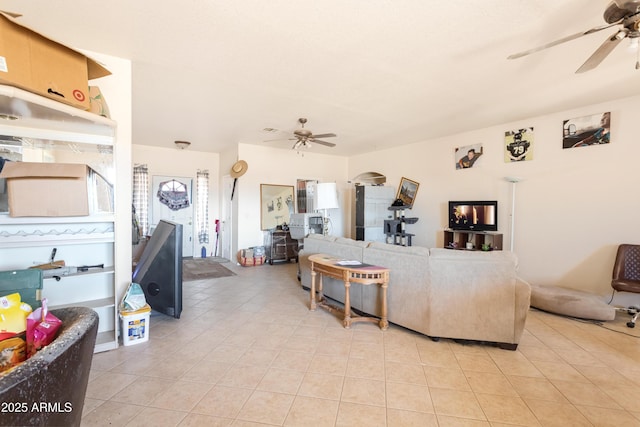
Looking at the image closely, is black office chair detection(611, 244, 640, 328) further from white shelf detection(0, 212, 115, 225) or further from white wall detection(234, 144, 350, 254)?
white shelf detection(0, 212, 115, 225)

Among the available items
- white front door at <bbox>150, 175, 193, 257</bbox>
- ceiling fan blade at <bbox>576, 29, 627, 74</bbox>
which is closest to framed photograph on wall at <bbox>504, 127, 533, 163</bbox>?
ceiling fan blade at <bbox>576, 29, 627, 74</bbox>

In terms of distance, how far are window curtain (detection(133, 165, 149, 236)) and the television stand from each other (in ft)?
22.0

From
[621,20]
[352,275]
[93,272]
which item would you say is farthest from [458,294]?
[93,272]

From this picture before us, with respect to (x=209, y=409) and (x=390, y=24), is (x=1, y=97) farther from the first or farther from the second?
(x=390, y=24)

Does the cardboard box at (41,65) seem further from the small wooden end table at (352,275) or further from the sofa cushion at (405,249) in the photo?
the sofa cushion at (405,249)

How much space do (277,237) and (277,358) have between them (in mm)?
4139

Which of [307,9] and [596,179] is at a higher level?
[307,9]

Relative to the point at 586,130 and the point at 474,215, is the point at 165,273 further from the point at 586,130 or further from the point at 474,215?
the point at 586,130

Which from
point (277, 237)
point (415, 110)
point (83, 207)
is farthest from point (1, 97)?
point (277, 237)

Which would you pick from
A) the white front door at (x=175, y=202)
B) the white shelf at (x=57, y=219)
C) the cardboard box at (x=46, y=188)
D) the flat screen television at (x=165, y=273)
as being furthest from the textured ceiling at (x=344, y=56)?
the white front door at (x=175, y=202)

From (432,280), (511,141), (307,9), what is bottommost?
(432,280)

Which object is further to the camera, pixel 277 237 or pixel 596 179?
pixel 277 237

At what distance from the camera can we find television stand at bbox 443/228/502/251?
4.61 meters

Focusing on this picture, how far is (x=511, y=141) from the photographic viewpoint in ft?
15.3
